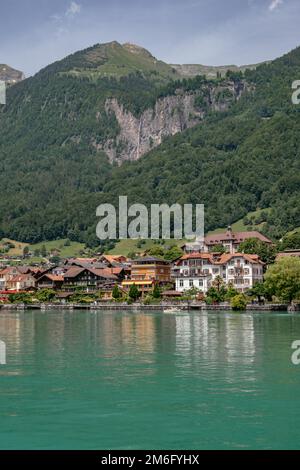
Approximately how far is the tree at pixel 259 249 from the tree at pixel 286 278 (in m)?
40.0

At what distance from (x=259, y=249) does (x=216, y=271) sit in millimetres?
11160

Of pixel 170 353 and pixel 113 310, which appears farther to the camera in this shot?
pixel 113 310

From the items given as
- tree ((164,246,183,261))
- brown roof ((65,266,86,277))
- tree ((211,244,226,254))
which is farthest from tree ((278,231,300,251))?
brown roof ((65,266,86,277))

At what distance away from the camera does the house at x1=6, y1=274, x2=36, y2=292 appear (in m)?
175

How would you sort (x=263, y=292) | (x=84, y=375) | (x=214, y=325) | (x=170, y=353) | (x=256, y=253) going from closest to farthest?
(x=84, y=375) < (x=170, y=353) < (x=214, y=325) < (x=263, y=292) < (x=256, y=253)

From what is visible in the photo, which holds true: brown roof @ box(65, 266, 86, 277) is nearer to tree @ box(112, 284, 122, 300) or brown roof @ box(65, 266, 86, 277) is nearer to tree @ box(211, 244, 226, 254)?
tree @ box(112, 284, 122, 300)

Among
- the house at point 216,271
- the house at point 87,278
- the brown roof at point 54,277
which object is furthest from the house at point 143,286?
the brown roof at point 54,277

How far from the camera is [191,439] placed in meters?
27.7

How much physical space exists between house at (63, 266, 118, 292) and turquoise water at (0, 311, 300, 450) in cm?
10196

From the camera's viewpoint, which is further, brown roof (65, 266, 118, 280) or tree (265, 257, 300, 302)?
brown roof (65, 266, 118, 280)
